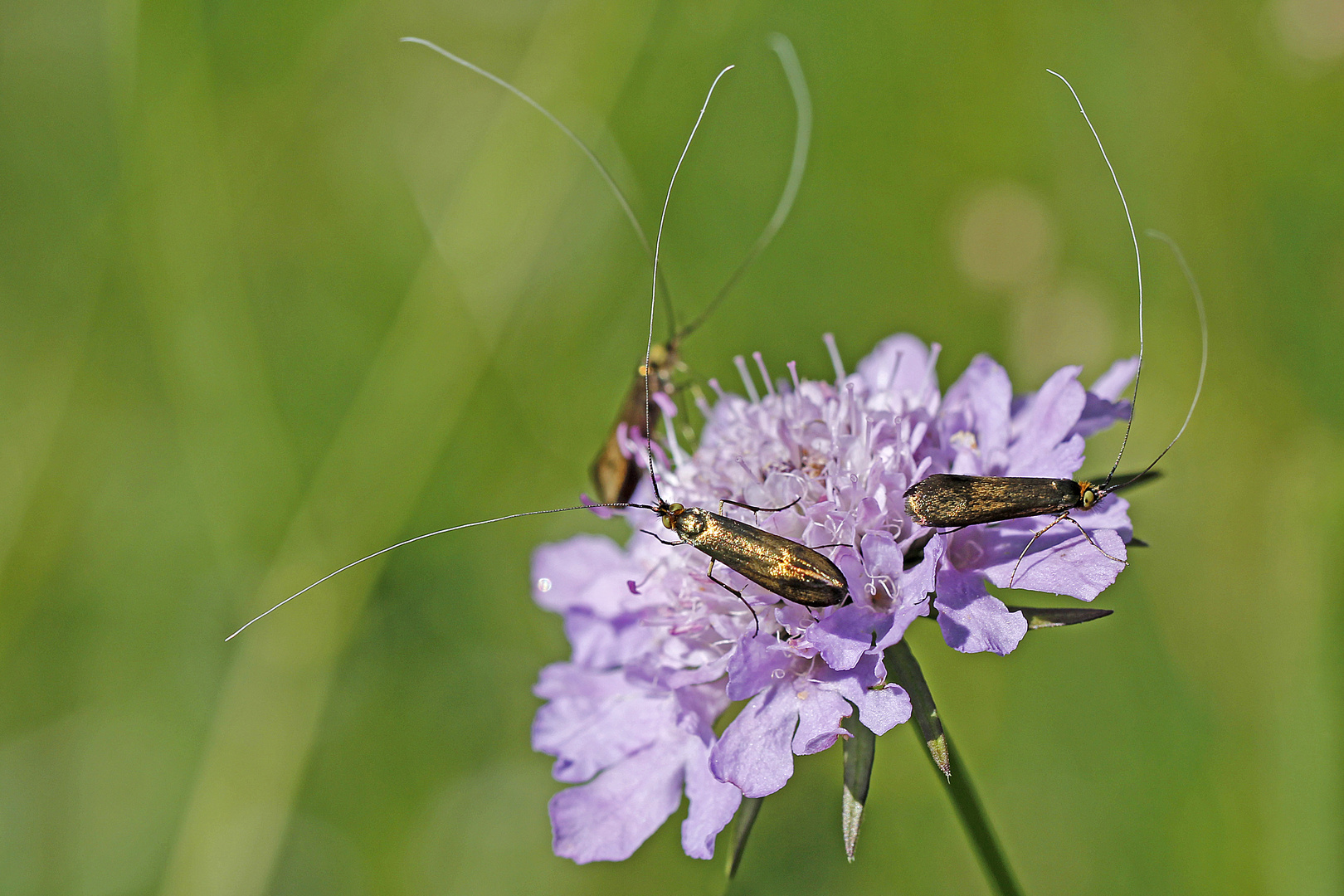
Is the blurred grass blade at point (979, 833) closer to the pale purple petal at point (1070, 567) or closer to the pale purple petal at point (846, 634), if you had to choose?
the pale purple petal at point (846, 634)

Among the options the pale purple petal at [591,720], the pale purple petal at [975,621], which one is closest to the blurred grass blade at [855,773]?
the pale purple petal at [975,621]

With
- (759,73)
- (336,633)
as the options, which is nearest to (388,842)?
(336,633)

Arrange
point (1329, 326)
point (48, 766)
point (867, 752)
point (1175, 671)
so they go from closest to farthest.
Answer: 1. point (867, 752)
2. point (1175, 671)
3. point (1329, 326)
4. point (48, 766)

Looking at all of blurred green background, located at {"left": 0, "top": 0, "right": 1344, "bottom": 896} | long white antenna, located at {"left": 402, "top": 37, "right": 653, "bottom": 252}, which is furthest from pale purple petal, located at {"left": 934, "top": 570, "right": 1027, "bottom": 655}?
blurred green background, located at {"left": 0, "top": 0, "right": 1344, "bottom": 896}

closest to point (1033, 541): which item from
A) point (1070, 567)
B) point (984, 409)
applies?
point (1070, 567)

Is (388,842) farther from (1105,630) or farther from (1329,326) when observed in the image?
(1329,326)

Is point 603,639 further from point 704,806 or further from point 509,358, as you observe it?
point 509,358
